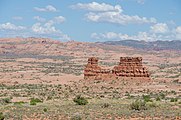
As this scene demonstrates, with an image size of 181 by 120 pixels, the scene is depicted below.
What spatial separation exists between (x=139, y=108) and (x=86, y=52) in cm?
14957

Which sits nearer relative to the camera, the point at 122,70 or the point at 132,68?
the point at 132,68

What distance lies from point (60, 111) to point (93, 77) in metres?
34.3

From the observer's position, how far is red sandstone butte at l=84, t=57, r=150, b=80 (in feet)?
190

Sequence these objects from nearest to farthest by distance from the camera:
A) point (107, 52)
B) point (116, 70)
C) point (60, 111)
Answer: point (60, 111), point (116, 70), point (107, 52)

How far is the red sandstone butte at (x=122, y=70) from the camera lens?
57.9 meters

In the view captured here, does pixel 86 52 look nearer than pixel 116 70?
No

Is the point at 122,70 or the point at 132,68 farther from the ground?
the point at 132,68

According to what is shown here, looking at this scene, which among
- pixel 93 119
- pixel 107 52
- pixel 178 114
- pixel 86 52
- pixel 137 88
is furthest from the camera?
pixel 107 52

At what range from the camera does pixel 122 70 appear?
5912cm

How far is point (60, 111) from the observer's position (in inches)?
1024

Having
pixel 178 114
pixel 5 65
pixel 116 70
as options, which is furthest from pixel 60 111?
pixel 5 65

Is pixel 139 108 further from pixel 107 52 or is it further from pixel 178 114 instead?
pixel 107 52

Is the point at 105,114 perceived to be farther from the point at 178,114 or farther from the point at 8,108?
the point at 8,108

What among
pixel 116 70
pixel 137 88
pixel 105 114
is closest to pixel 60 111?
pixel 105 114
